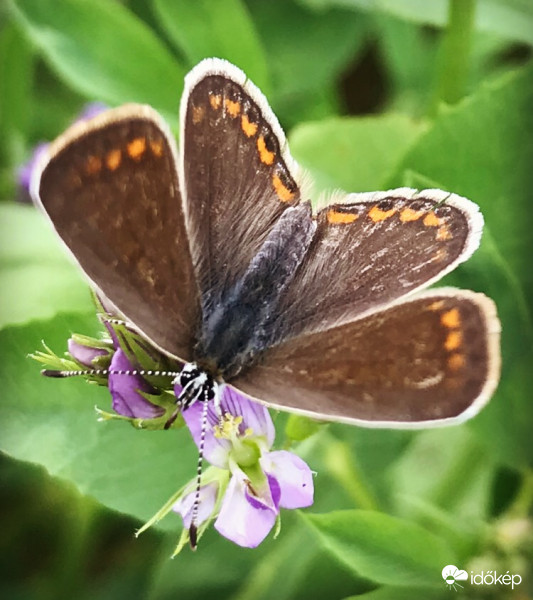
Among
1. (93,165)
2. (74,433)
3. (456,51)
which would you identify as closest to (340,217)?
(93,165)

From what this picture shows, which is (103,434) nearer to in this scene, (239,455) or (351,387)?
(239,455)

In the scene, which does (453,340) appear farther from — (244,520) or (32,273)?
(32,273)

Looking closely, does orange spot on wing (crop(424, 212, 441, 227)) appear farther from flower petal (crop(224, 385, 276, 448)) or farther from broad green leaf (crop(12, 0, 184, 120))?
broad green leaf (crop(12, 0, 184, 120))

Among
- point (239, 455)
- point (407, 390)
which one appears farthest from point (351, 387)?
point (239, 455)

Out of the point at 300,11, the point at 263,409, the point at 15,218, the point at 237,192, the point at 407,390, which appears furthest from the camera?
the point at 300,11

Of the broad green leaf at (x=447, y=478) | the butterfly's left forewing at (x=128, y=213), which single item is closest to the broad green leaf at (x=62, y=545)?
the broad green leaf at (x=447, y=478)
